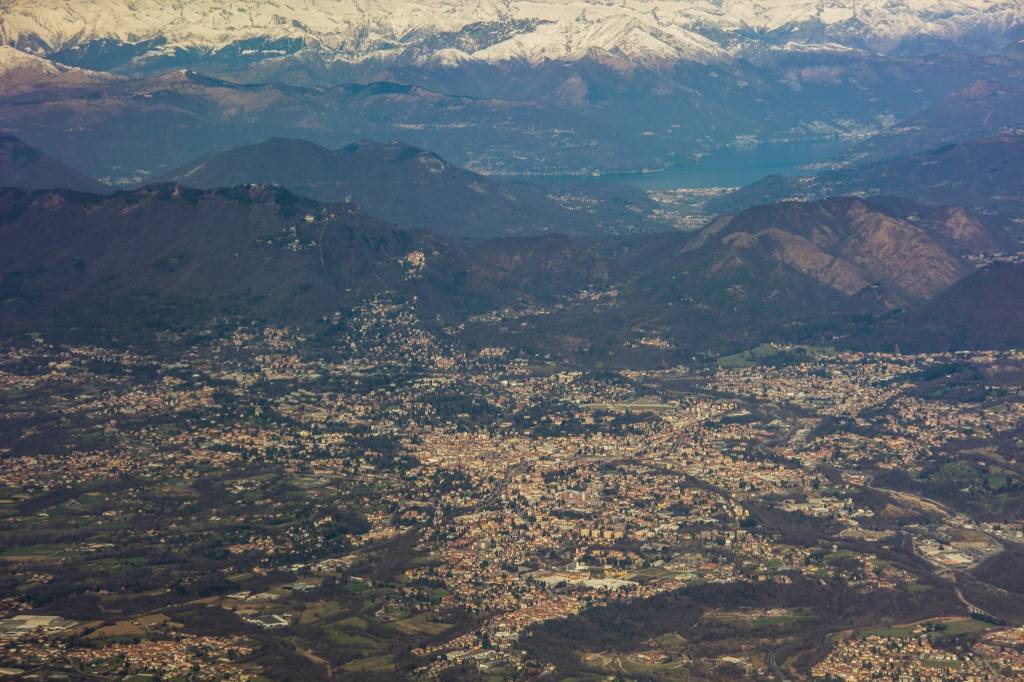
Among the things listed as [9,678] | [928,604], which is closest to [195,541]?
[9,678]

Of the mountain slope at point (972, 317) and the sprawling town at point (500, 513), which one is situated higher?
the mountain slope at point (972, 317)

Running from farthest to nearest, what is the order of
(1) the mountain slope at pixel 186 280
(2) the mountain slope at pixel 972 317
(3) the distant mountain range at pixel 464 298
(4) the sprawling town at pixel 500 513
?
(1) the mountain slope at pixel 186 280 < (3) the distant mountain range at pixel 464 298 < (2) the mountain slope at pixel 972 317 < (4) the sprawling town at pixel 500 513

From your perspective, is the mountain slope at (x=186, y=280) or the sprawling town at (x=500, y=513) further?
the mountain slope at (x=186, y=280)

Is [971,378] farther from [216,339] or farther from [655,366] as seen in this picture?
[216,339]

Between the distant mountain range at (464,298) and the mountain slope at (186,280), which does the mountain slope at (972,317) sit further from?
the mountain slope at (186,280)

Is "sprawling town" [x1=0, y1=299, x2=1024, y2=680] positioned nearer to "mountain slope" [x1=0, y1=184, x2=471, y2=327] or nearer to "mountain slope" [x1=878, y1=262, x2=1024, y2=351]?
"mountain slope" [x1=878, y1=262, x2=1024, y2=351]

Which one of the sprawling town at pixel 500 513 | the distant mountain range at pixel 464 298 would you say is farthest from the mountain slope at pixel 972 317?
the sprawling town at pixel 500 513

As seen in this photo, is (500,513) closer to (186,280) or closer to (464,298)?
(464,298)

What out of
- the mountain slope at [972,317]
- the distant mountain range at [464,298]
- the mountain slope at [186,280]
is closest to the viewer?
the mountain slope at [972,317]
